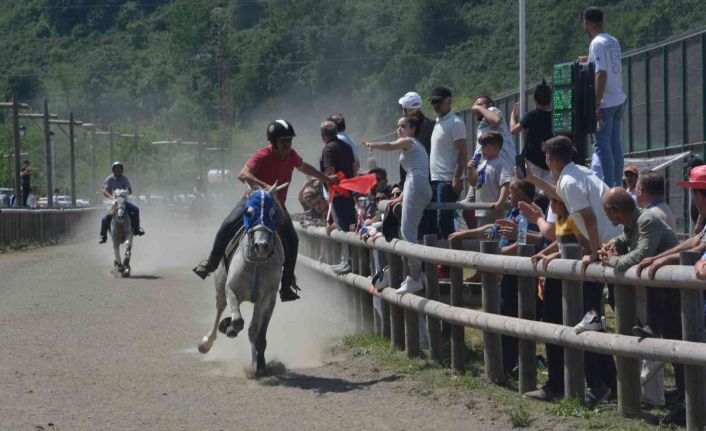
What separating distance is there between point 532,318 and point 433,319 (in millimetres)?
1907

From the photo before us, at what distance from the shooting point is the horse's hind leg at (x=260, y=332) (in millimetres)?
13047

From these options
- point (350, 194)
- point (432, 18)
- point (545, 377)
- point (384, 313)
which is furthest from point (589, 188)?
point (432, 18)

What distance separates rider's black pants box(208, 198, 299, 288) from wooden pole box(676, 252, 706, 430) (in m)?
5.43

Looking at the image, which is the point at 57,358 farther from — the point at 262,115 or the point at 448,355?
the point at 262,115

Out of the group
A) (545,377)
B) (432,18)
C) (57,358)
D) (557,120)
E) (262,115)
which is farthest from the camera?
(262,115)

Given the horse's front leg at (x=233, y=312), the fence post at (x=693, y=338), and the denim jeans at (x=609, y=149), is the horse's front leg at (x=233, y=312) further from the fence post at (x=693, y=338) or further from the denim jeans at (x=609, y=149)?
the fence post at (x=693, y=338)

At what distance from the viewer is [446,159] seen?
569 inches

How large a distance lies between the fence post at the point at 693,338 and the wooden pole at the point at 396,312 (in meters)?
5.43

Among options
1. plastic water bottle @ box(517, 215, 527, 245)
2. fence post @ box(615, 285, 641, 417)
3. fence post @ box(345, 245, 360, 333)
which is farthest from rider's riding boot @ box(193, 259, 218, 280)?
fence post @ box(615, 285, 641, 417)

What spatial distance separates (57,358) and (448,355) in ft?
13.4

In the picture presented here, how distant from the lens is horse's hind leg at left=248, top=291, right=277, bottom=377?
13.0 metres

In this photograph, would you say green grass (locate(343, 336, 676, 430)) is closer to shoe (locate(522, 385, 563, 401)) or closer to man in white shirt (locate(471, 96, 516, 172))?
shoe (locate(522, 385, 563, 401))

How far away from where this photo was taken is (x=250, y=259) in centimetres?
1304

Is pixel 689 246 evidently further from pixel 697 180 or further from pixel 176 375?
pixel 176 375
